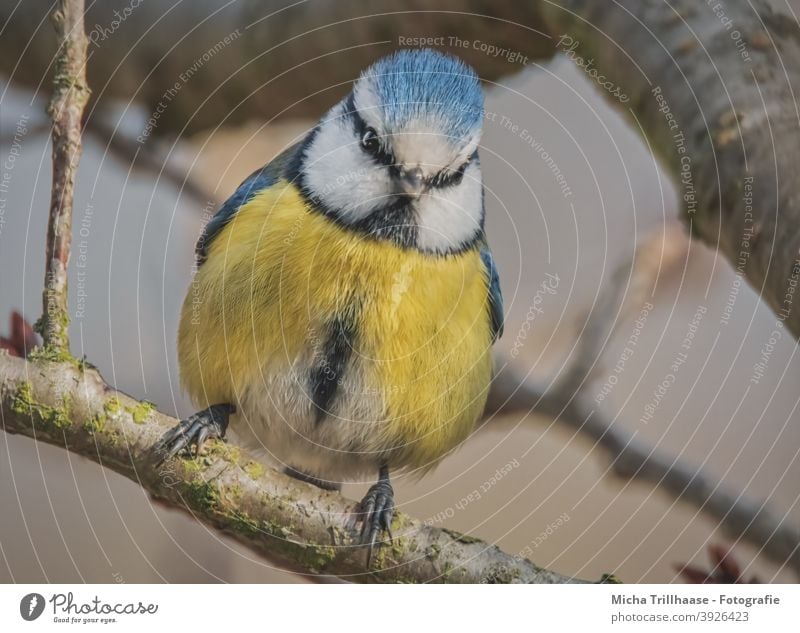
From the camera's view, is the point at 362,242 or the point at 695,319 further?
the point at 695,319

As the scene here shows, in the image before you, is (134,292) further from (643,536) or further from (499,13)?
(643,536)

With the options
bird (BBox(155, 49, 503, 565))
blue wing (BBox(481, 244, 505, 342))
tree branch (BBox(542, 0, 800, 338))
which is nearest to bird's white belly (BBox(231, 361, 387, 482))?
bird (BBox(155, 49, 503, 565))

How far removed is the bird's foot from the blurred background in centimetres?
3

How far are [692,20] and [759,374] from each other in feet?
1.21

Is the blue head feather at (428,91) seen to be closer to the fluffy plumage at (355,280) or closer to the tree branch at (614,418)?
the fluffy plumage at (355,280)

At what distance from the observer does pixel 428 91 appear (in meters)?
0.73

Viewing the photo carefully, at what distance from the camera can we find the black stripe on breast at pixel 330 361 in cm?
76

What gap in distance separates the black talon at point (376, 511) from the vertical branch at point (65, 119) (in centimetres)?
34

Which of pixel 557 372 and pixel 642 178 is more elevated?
pixel 642 178

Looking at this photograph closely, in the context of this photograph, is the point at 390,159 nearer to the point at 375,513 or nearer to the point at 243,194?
the point at 243,194

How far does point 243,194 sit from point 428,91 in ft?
0.64

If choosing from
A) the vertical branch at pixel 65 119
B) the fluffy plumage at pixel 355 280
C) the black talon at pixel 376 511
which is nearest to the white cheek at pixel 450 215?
the fluffy plumage at pixel 355 280
